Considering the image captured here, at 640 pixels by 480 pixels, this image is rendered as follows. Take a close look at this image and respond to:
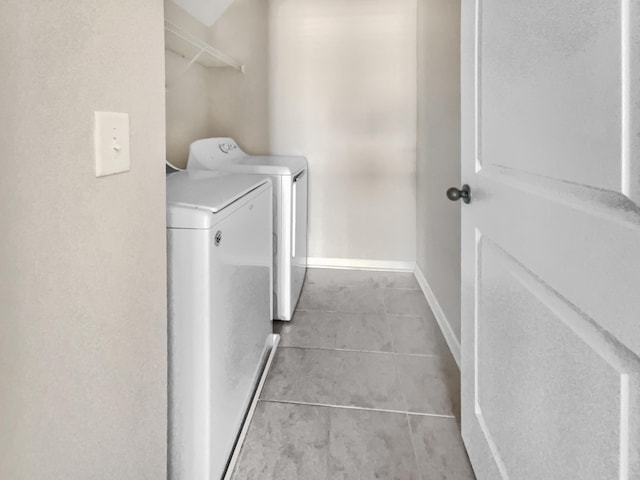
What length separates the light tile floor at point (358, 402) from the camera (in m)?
1.28

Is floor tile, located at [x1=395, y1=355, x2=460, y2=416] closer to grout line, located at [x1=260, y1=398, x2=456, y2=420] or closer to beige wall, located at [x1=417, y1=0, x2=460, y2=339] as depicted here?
grout line, located at [x1=260, y1=398, x2=456, y2=420]

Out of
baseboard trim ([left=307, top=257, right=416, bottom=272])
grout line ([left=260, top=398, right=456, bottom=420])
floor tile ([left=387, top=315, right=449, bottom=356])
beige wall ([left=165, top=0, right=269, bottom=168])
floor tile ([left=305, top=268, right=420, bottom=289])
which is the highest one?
beige wall ([left=165, top=0, right=269, bottom=168])

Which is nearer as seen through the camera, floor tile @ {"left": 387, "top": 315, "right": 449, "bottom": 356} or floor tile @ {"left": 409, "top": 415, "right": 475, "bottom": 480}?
floor tile @ {"left": 409, "top": 415, "right": 475, "bottom": 480}

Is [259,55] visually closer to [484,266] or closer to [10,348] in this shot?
[484,266]

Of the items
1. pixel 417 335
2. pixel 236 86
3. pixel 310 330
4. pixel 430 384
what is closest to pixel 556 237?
pixel 430 384

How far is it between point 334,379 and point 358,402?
19 centimetres

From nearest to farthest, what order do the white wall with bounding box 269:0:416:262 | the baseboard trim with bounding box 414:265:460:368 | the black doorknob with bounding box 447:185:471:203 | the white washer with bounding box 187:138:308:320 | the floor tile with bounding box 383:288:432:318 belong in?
the black doorknob with bounding box 447:185:471:203 < the baseboard trim with bounding box 414:265:460:368 < the white washer with bounding box 187:138:308:320 < the floor tile with bounding box 383:288:432:318 < the white wall with bounding box 269:0:416:262

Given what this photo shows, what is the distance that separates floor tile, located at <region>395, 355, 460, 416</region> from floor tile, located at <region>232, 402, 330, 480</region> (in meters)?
0.38

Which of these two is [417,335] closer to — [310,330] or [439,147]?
[310,330]

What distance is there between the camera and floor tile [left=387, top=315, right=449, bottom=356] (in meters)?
2.02

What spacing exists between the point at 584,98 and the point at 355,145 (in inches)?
105

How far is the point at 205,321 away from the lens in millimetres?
1051

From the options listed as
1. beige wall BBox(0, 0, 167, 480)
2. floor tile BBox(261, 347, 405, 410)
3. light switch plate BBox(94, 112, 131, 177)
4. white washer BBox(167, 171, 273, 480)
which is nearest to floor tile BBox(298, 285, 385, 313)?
floor tile BBox(261, 347, 405, 410)

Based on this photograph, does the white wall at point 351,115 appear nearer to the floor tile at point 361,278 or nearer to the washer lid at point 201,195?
the floor tile at point 361,278
